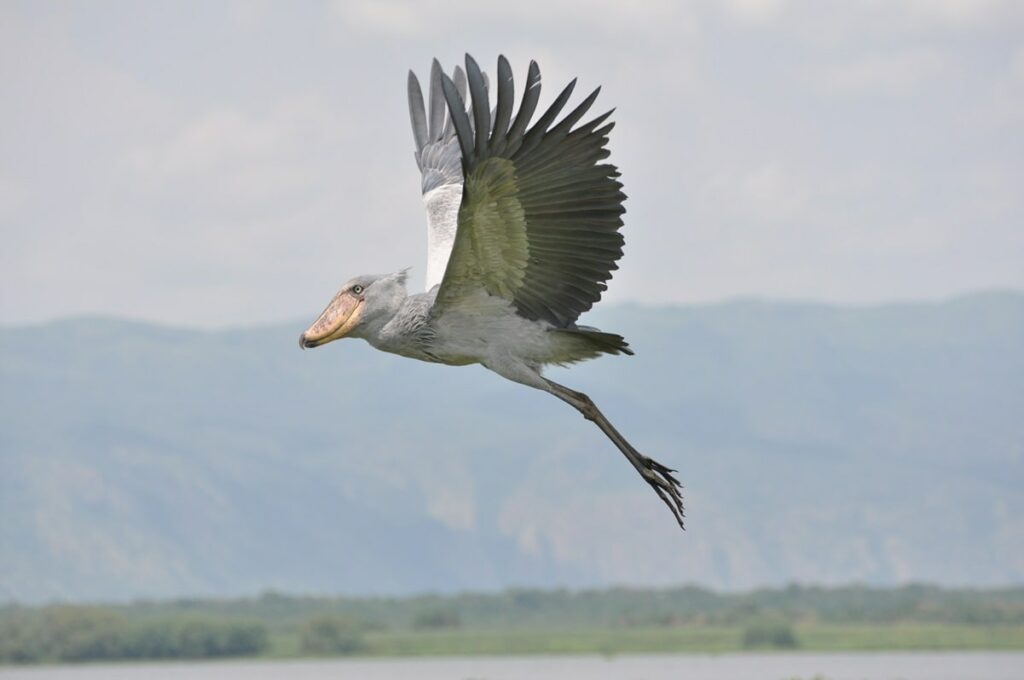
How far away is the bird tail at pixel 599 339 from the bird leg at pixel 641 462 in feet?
0.87

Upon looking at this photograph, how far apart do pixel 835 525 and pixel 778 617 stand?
92.0 meters

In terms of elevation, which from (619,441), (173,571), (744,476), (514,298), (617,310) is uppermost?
(617,310)

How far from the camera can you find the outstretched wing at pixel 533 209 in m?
9.38

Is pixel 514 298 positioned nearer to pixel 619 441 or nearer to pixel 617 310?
pixel 619 441

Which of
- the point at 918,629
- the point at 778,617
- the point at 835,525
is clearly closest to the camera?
the point at 918,629

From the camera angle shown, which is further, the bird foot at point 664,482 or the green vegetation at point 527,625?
the green vegetation at point 527,625

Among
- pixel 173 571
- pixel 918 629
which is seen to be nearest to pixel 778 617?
pixel 918 629

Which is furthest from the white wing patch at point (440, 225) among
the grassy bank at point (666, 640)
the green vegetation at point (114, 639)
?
the green vegetation at point (114, 639)

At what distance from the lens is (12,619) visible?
51219 mm

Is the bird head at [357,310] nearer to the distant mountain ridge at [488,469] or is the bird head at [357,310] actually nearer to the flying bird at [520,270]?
the flying bird at [520,270]

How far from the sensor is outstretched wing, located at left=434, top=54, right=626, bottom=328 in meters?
9.38

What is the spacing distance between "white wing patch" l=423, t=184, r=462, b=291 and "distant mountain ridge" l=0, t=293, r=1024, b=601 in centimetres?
11683

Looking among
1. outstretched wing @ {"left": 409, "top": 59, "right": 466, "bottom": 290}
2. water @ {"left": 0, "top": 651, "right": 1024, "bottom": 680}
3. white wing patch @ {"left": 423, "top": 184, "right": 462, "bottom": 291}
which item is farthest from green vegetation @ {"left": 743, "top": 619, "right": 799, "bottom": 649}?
white wing patch @ {"left": 423, "top": 184, "right": 462, "bottom": 291}

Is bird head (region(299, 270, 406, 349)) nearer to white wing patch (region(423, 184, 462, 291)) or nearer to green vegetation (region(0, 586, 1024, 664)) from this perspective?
white wing patch (region(423, 184, 462, 291))
